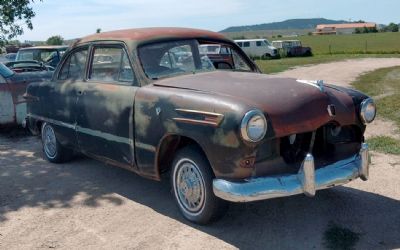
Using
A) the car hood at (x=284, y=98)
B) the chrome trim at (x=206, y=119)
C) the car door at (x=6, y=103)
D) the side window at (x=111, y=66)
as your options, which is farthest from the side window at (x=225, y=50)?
the car door at (x=6, y=103)

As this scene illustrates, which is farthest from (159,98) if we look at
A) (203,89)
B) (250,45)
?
(250,45)

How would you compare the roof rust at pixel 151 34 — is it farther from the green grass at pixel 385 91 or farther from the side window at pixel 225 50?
the green grass at pixel 385 91

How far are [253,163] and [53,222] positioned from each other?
1.98 m

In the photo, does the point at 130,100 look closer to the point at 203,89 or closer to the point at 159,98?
the point at 159,98

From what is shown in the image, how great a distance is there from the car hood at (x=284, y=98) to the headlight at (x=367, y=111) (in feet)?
0.36

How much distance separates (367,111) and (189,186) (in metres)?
1.73

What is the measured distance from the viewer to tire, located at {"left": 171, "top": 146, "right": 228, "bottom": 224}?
4.07 meters

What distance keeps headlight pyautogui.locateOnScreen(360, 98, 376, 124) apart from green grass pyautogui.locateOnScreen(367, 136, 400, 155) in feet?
7.22

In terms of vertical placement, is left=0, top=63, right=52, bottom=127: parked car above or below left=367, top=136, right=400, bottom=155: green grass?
above

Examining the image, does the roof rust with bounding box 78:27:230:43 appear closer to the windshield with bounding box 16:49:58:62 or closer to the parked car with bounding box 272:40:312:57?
the windshield with bounding box 16:49:58:62

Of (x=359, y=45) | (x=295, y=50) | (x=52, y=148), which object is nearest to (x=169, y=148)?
(x=52, y=148)

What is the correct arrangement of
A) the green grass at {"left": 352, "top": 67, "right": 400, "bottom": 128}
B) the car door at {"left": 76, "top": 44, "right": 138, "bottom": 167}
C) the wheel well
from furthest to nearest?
the green grass at {"left": 352, "top": 67, "right": 400, "bottom": 128} < the car door at {"left": 76, "top": 44, "right": 138, "bottom": 167} < the wheel well

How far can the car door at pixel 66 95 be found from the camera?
5.68m

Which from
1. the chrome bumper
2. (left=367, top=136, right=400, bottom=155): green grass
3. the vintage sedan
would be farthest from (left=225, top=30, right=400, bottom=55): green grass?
the chrome bumper
